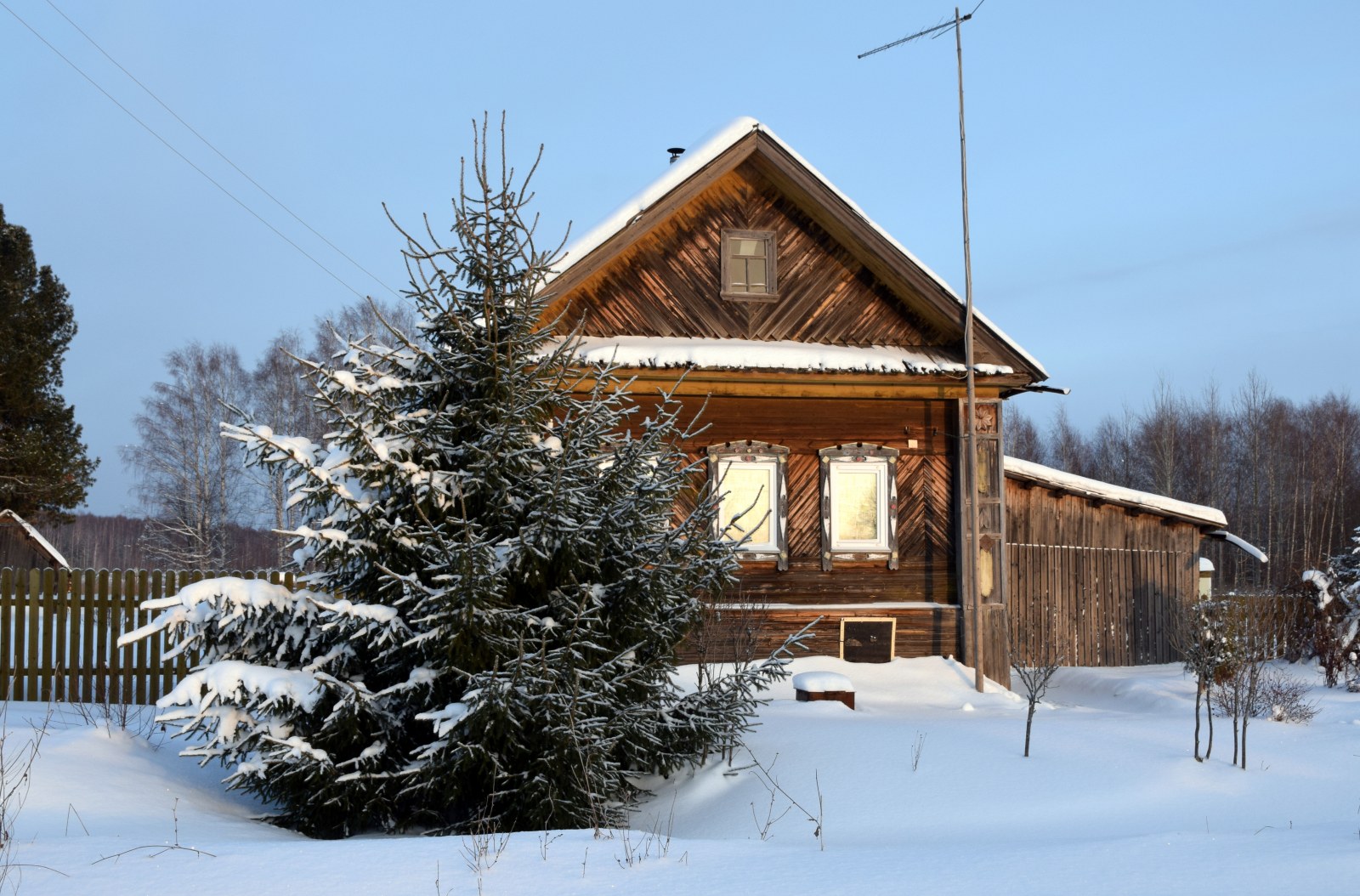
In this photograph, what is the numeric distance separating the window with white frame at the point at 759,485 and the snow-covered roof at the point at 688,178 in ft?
9.58

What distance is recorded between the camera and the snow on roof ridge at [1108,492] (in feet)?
55.3

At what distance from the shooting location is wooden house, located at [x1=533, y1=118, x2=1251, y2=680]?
538 inches

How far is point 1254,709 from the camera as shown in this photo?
1133 cm

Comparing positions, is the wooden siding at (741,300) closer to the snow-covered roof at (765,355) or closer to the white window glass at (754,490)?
the snow-covered roof at (765,355)

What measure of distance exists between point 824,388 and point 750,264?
1.96 m

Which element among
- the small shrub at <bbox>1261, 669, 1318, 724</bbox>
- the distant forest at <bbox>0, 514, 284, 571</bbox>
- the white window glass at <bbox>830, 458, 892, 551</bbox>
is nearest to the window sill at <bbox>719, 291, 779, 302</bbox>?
the white window glass at <bbox>830, 458, 892, 551</bbox>

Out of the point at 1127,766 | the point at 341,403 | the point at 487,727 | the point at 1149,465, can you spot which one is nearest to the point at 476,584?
the point at 487,727

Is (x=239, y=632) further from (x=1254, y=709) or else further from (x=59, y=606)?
(x=1254, y=709)

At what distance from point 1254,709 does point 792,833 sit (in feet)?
21.9

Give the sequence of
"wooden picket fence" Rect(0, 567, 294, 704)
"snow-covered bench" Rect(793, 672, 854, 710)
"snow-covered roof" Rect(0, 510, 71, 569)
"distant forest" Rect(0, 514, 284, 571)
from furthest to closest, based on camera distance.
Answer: "distant forest" Rect(0, 514, 284, 571) < "snow-covered roof" Rect(0, 510, 71, 569) < "wooden picket fence" Rect(0, 567, 294, 704) < "snow-covered bench" Rect(793, 672, 854, 710)

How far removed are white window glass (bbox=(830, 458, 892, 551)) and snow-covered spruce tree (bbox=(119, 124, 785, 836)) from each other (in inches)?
234

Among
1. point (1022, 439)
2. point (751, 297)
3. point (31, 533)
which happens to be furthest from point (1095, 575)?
point (1022, 439)

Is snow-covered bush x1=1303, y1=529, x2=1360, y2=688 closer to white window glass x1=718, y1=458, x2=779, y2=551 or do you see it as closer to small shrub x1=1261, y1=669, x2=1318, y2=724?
small shrub x1=1261, y1=669, x2=1318, y2=724

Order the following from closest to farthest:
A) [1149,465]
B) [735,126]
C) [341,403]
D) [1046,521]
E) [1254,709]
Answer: [341,403]
[1254,709]
[735,126]
[1046,521]
[1149,465]
